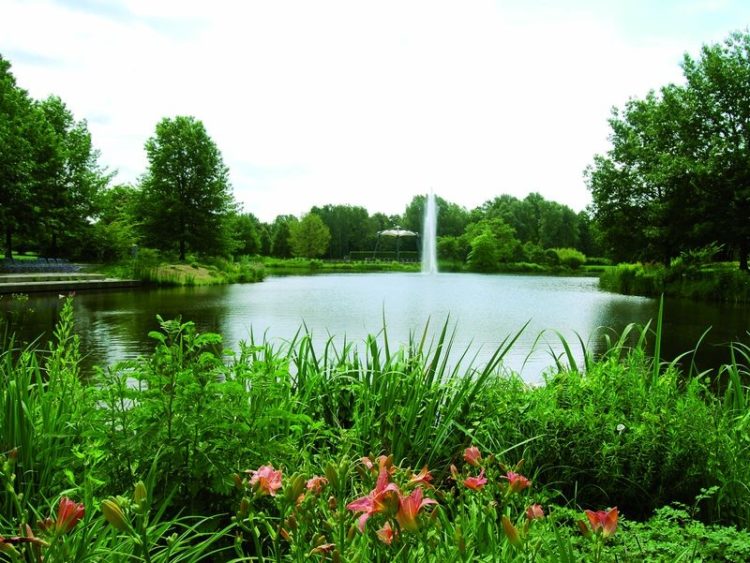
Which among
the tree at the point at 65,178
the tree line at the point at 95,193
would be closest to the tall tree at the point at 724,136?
the tree line at the point at 95,193

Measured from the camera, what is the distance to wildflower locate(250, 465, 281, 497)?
110 centimetres

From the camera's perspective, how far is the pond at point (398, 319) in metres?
8.29

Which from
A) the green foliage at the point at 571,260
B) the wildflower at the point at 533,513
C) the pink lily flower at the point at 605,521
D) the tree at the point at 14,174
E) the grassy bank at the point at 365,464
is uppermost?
the tree at the point at 14,174

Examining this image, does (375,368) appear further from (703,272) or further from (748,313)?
(703,272)

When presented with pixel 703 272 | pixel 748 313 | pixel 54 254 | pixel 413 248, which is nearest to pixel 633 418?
pixel 748 313

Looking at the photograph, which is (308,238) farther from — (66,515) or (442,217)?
(66,515)

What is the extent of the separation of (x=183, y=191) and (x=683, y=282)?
25.4m

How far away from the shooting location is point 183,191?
1196 inches

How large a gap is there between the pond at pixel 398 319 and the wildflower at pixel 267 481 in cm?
439

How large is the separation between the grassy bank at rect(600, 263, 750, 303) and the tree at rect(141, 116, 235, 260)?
21.3 m

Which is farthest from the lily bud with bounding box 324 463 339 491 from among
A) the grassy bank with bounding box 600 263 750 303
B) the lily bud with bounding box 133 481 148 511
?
the grassy bank with bounding box 600 263 750 303

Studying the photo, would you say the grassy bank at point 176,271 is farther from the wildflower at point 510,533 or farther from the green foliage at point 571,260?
the green foliage at point 571,260

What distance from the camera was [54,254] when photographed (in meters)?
27.4

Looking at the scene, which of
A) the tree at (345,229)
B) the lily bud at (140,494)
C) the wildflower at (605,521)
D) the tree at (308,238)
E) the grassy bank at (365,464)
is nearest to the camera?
the lily bud at (140,494)
